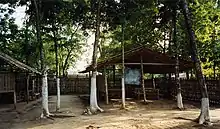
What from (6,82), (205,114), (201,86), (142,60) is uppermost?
(142,60)

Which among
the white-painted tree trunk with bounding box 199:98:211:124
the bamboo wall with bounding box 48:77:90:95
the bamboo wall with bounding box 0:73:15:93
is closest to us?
the white-painted tree trunk with bounding box 199:98:211:124

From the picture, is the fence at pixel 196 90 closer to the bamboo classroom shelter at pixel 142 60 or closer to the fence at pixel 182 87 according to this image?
the fence at pixel 182 87

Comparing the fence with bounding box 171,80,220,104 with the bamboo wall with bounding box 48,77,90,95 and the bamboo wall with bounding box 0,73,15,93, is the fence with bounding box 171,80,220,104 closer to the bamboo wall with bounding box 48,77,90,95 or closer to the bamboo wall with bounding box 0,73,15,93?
the bamboo wall with bounding box 0,73,15,93

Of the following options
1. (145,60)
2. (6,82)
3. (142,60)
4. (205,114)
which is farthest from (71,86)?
(205,114)

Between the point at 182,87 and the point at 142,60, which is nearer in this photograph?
the point at 142,60

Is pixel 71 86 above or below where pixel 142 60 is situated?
below

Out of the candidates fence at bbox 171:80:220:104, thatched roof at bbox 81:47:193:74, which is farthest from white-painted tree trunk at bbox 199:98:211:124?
thatched roof at bbox 81:47:193:74

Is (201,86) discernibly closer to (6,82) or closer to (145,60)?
(145,60)

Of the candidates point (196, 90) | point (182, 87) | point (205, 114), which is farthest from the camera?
point (182, 87)

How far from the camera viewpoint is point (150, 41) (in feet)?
82.0

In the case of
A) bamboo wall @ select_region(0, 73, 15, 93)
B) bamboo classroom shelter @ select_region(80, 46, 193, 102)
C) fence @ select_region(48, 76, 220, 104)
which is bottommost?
fence @ select_region(48, 76, 220, 104)

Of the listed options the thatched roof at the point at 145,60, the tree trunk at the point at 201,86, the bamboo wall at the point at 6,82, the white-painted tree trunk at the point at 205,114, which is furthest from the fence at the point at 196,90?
the bamboo wall at the point at 6,82

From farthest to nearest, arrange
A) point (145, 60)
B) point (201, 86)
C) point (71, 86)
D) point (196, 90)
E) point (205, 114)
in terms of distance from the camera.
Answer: point (71, 86)
point (196, 90)
point (145, 60)
point (201, 86)
point (205, 114)

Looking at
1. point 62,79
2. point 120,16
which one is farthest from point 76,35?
point 120,16
